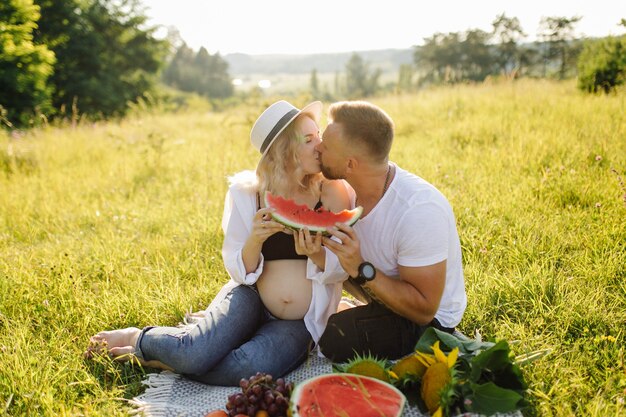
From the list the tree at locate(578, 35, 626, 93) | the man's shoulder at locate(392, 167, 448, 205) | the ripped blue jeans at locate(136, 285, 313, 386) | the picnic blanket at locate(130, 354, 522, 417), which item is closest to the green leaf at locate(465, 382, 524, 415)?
the picnic blanket at locate(130, 354, 522, 417)

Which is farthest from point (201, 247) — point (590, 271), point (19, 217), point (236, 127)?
point (236, 127)

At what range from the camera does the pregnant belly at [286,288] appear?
3.02 metres

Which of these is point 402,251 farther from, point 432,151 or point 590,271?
point 432,151

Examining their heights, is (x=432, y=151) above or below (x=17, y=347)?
above

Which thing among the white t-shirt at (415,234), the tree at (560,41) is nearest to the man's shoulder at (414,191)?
the white t-shirt at (415,234)

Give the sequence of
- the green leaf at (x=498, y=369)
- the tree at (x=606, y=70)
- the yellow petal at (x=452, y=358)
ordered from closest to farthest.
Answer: the yellow petal at (x=452, y=358) → the green leaf at (x=498, y=369) → the tree at (x=606, y=70)

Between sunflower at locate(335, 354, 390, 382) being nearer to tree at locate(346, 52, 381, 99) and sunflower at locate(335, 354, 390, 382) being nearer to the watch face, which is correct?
the watch face

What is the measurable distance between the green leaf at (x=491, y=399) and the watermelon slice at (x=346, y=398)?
1.13 ft

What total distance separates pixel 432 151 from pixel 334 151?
4.30 meters

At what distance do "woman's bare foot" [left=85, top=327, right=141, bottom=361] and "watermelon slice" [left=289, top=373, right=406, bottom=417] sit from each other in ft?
4.40

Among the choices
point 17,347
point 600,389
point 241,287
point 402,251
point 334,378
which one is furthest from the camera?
point 241,287

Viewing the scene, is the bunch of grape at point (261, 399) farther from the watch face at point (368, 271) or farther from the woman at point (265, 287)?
the watch face at point (368, 271)

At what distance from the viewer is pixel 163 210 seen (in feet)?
17.9

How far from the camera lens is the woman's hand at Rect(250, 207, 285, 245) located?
275cm
